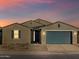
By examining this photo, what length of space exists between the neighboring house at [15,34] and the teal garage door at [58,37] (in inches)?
232

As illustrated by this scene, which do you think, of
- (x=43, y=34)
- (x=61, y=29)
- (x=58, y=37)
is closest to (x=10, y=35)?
(x=43, y=34)

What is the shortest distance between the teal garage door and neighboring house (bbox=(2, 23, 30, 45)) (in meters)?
5.89

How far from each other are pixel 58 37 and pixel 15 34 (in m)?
9.47

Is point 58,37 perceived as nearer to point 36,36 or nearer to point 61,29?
point 61,29

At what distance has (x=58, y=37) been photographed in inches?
2167

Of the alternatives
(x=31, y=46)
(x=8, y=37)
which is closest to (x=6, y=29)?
(x=8, y=37)

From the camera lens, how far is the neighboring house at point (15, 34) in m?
50.1

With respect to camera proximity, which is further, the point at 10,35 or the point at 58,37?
the point at 58,37

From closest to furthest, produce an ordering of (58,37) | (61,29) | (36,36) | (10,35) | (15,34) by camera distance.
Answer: (10,35) → (15,34) → (61,29) → (58,37) → (36,36)

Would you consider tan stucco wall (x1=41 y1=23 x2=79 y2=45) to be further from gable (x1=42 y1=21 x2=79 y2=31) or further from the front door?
the front door

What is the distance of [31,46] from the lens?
48.4 metres

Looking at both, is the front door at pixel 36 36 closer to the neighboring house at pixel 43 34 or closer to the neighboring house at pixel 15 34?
the neighboring house at pixel 43 34

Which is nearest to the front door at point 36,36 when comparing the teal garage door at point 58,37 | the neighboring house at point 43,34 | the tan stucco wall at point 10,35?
the neighboring house at point 43,34

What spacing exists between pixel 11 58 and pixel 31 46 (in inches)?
696
